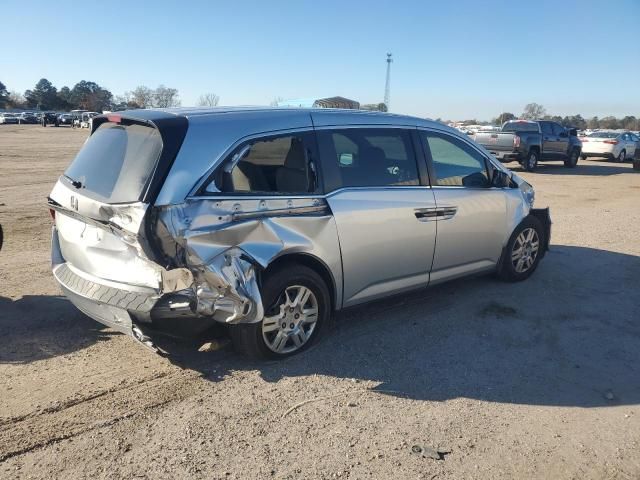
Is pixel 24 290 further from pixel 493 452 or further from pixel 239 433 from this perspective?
pixel 493 452

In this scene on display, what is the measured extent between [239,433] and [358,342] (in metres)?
1.51

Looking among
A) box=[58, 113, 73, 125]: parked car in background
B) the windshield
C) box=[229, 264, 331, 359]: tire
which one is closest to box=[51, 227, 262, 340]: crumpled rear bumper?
box=[229, 264, 331, 359]: tire

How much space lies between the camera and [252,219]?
3.62 meters

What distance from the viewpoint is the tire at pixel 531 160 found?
20.0 metres

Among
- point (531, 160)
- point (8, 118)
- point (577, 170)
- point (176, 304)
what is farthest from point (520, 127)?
point (8, 118)

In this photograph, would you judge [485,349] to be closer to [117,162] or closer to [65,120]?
[117,162]

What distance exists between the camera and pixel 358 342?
4391 millimetres

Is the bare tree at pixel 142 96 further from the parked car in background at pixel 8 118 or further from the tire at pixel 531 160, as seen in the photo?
the tire at pixel 531 160

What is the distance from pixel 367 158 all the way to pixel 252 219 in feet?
4.31

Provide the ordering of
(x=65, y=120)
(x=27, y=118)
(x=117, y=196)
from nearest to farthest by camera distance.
Result: (x=117, y=196), (x=65, y=120), (x=27, y=118)

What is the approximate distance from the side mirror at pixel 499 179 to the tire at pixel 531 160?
1541 centimetres

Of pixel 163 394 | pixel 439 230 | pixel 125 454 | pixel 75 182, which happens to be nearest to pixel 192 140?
pixel 75 182

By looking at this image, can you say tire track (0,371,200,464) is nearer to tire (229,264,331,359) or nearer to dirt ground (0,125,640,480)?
dirt ground (0,125,640,480)

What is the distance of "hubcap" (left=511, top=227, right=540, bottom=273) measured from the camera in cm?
592
